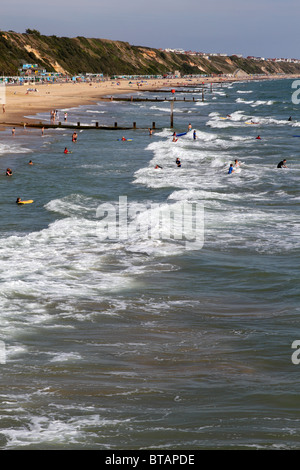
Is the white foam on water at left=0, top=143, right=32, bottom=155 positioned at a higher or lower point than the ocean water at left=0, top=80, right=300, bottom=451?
higher

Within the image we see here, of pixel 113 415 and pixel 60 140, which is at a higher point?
pixel 60 140

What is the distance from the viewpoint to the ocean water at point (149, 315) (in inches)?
399

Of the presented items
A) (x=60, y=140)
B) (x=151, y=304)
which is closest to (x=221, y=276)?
(x=151, y=304)

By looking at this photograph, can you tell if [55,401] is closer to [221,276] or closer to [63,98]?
[221,276]

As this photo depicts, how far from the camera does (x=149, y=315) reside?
1510 cm

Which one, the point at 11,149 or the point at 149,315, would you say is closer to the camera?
the point at 149,315

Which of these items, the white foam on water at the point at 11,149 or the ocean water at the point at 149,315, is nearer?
the ocean water at the point at 149,315

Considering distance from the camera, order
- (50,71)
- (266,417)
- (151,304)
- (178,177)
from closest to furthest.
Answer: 1. (266,417)
2. (151,304)
3. (178,177)
4. (50,71)

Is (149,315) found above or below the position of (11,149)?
below

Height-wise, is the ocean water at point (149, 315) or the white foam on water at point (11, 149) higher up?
the white foam on water at point (11, 149)

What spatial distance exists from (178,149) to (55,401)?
4076 cm

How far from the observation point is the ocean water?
10133 mm
